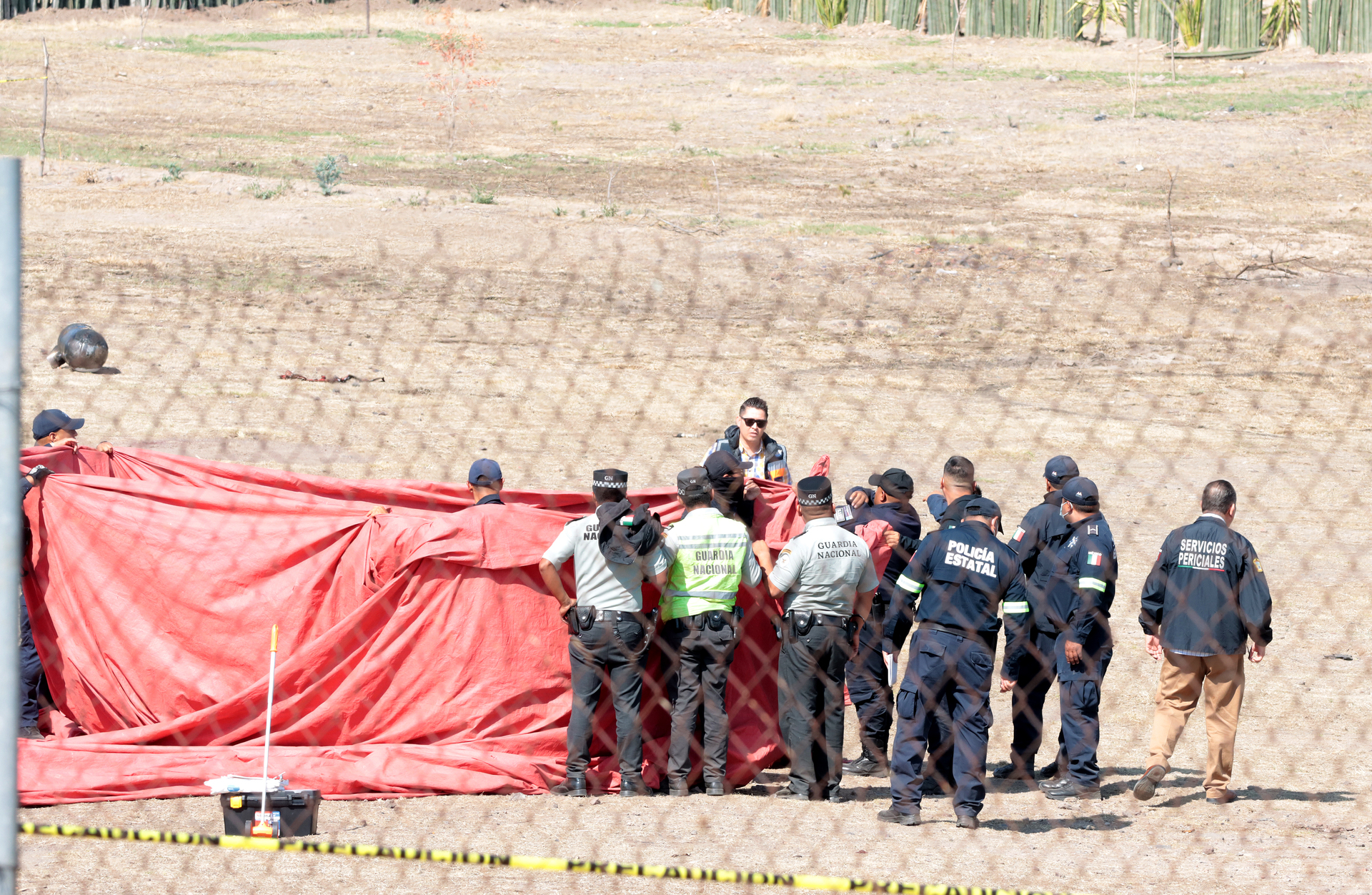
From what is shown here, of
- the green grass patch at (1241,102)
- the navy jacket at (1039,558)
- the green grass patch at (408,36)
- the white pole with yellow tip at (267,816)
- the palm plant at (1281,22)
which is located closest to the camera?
the white pole with yellow tip at (267,816)

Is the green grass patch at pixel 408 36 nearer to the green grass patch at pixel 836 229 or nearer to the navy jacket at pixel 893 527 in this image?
the green grass patch at pixel 836 229

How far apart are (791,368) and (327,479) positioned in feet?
37.0

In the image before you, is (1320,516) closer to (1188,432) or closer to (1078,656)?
(1188,432)

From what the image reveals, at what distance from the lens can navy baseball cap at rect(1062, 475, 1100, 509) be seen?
774 cm

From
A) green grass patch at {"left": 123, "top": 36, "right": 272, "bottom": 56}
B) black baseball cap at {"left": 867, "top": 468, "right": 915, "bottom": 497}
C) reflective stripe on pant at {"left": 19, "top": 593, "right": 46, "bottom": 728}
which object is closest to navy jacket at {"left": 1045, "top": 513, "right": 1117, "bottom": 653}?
black baseball cap at {"left": 867, "top": 468, "right": 915, "bottom": 497}

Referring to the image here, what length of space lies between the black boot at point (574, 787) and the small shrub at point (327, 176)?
21.2 m

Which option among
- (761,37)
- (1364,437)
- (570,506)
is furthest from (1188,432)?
(761,37)

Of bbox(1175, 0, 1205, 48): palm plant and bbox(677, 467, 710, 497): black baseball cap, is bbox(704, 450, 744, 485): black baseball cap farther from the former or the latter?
bbox(1175, 0, 1205, 48): palm plant

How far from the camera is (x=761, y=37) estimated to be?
50625mm

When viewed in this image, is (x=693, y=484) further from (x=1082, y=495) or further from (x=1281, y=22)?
(x=1281, y=22)

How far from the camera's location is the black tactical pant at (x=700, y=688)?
7328 mm

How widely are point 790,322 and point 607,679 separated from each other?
13.6 metres

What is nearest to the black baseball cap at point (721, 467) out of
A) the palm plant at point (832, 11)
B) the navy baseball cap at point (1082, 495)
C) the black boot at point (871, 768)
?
the navy baseball cap at point (1082, 495)

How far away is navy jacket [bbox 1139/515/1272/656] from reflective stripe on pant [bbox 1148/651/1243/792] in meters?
0.11
